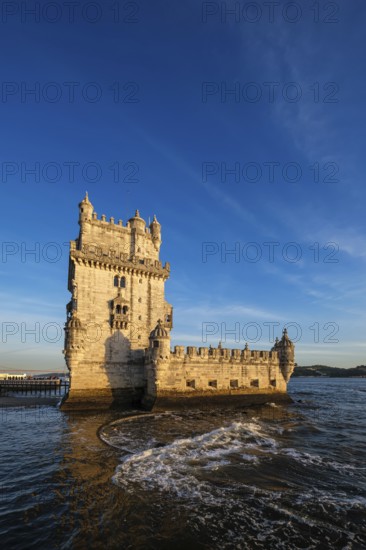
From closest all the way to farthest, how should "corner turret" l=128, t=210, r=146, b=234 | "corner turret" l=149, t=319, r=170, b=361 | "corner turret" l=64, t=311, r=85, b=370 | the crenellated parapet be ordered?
"corner turret" l=64, t=311, r=85, b=370 < "corner turret" l=149, t=319, r=170, b=361 < the crenellated parapet < "corner turret" l=128, t=210, r=146, b=234

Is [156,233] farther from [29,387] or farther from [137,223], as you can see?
[29,387]

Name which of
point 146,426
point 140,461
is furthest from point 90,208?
point 140,461

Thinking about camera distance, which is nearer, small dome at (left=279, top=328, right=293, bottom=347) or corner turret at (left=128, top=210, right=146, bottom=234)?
corner turret at (left=128, top=210, right=146, bottom=234)

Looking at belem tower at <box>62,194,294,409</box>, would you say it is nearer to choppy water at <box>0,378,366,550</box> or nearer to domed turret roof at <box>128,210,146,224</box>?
domed turret roof at <box>128,210,146,224</box>

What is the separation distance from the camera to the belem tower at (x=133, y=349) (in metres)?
28.5

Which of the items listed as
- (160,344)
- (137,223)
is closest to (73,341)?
(160,344)

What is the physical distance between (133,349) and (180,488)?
70.9 ft

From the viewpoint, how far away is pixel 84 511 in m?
9.27

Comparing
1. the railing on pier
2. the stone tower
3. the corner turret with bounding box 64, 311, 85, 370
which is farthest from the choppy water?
the railing on pier

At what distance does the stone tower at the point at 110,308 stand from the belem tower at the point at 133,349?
94 mm

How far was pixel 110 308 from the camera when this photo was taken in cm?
3133

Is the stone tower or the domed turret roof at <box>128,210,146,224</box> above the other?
the domed turret roof at <box>128,210,146,224</box>

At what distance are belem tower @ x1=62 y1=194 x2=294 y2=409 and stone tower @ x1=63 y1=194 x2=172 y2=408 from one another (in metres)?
0.09

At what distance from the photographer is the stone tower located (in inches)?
1140
